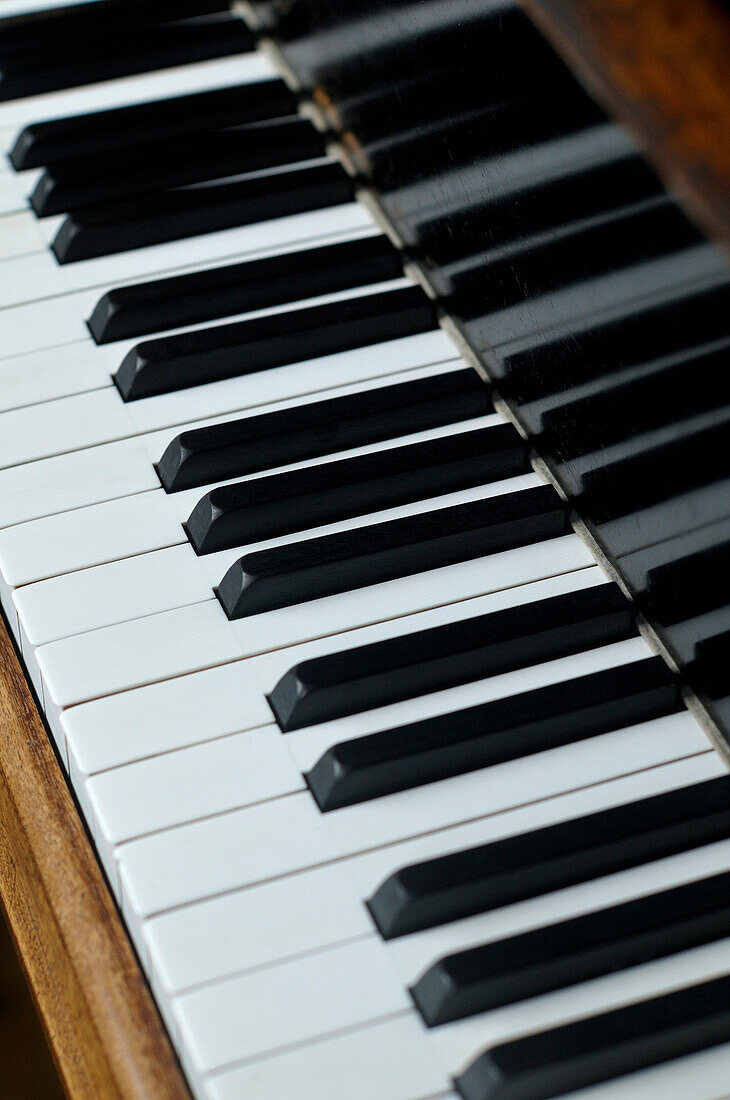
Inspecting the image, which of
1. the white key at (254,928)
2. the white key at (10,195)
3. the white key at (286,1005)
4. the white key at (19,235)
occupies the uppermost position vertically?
the white key at (10,195)

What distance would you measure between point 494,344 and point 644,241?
36 cm

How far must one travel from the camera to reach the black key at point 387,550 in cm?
130

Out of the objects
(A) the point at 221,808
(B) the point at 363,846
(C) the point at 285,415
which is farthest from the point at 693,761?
(C) the point at 285,415

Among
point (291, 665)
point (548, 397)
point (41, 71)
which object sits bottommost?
point (291, 665)

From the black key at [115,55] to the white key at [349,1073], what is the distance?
1.41 meters

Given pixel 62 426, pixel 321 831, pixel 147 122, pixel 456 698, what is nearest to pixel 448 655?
pixel 456 698

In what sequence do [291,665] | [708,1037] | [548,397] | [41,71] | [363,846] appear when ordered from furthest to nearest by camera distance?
[41,71]
[548,397]
[291,665]
[363,846]
[708,1037]

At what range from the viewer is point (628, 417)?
1.22 meters

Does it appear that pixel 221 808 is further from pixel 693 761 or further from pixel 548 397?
pixel 548 397

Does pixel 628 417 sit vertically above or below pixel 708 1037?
above

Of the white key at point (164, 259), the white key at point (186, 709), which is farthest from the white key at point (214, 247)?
the white key at point (186, 709)

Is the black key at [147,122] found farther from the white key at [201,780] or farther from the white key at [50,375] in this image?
the white key at [201,780]

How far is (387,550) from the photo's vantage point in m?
1.33

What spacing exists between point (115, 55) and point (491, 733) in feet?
4.03
